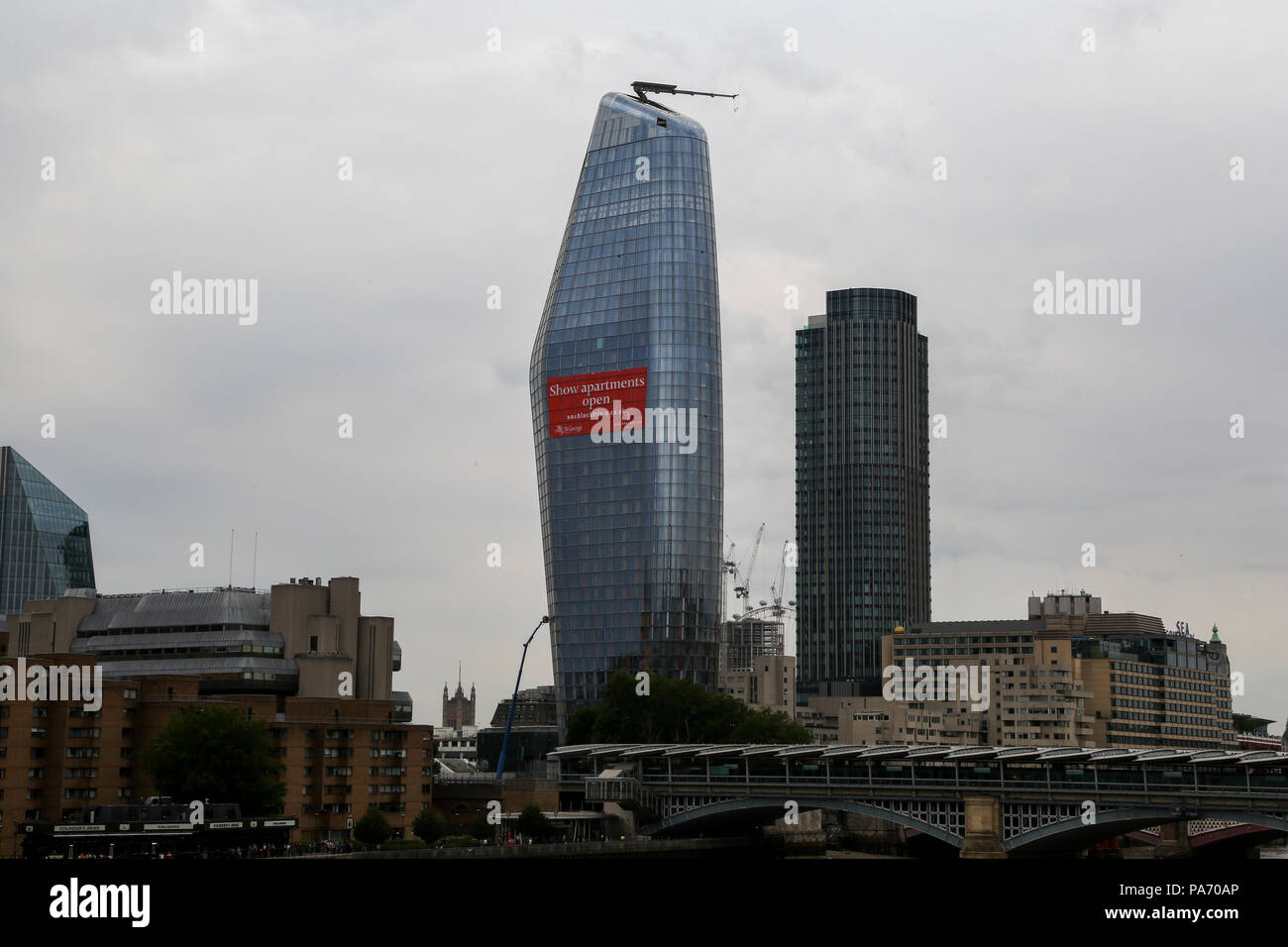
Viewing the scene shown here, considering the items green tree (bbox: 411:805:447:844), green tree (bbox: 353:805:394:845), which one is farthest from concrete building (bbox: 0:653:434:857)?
green tree (bbox: 353:805:394:845)

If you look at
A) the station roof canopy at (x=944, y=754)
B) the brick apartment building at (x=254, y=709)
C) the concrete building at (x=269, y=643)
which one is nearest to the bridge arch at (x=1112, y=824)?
the station roof canopy at (x=944, y=754)

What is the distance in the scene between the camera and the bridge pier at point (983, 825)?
416 ft

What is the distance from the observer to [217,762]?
135 m

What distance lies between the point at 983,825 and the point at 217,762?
61.0 meters

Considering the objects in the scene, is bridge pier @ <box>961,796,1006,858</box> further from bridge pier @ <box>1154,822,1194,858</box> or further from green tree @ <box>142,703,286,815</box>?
green tree @ <box>142,703,286,815</box>

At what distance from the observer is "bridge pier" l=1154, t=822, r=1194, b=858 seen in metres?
167

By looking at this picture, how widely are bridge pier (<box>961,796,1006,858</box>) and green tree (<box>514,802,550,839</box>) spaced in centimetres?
3664

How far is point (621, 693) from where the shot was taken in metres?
195

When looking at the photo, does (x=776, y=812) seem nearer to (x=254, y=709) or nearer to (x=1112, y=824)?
(x=1112, y=824)
